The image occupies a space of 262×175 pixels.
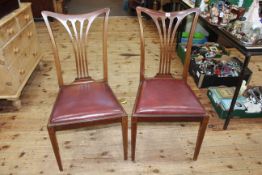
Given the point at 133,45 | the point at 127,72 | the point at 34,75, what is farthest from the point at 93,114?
the point at 133,45

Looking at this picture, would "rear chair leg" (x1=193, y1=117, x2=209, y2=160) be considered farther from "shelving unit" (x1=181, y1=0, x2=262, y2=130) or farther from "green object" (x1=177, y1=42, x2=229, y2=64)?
"green object" (x1=177, y1=42, x2=229, y2=64)

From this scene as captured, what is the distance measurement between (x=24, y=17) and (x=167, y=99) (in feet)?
5.43

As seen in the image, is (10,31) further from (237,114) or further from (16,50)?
(237,114)

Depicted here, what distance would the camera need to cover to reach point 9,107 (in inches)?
82.4

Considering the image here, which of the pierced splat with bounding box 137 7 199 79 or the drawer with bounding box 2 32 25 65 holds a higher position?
the pierced splat with bounding box 137 7 199 79

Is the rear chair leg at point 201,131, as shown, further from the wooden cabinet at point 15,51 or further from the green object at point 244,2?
the wooden cabinet at point 15,51

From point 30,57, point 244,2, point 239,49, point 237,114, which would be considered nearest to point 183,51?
point 244,2

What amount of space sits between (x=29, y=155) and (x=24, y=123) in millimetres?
372

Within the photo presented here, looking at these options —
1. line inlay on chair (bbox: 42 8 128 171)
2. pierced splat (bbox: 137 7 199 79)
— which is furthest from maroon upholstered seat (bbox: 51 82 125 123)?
pierced splat (bbox: 137 7 199 79)

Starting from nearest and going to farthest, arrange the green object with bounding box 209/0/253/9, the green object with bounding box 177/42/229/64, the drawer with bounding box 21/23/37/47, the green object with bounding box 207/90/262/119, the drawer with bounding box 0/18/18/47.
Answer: the drawer with bounding box 0/18/18/47 → the green object with bounding box 207/90/262/119 → the green object with bounding box 209/0/253/9 → the drawer with bounding box 21/23/37/47 → the green object with bounding box 177/42/229/64

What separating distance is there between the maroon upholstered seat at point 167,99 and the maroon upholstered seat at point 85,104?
6.6 inches

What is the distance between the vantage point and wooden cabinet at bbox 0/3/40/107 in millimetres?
1852

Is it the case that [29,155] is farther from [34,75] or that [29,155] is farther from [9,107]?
[34,75]

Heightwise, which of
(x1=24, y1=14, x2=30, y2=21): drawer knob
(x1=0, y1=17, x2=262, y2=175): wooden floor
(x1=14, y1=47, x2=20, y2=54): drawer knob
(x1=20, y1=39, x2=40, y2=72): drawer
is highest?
(x1=24, y1=14, x2=30, y2=21): drawer knob
